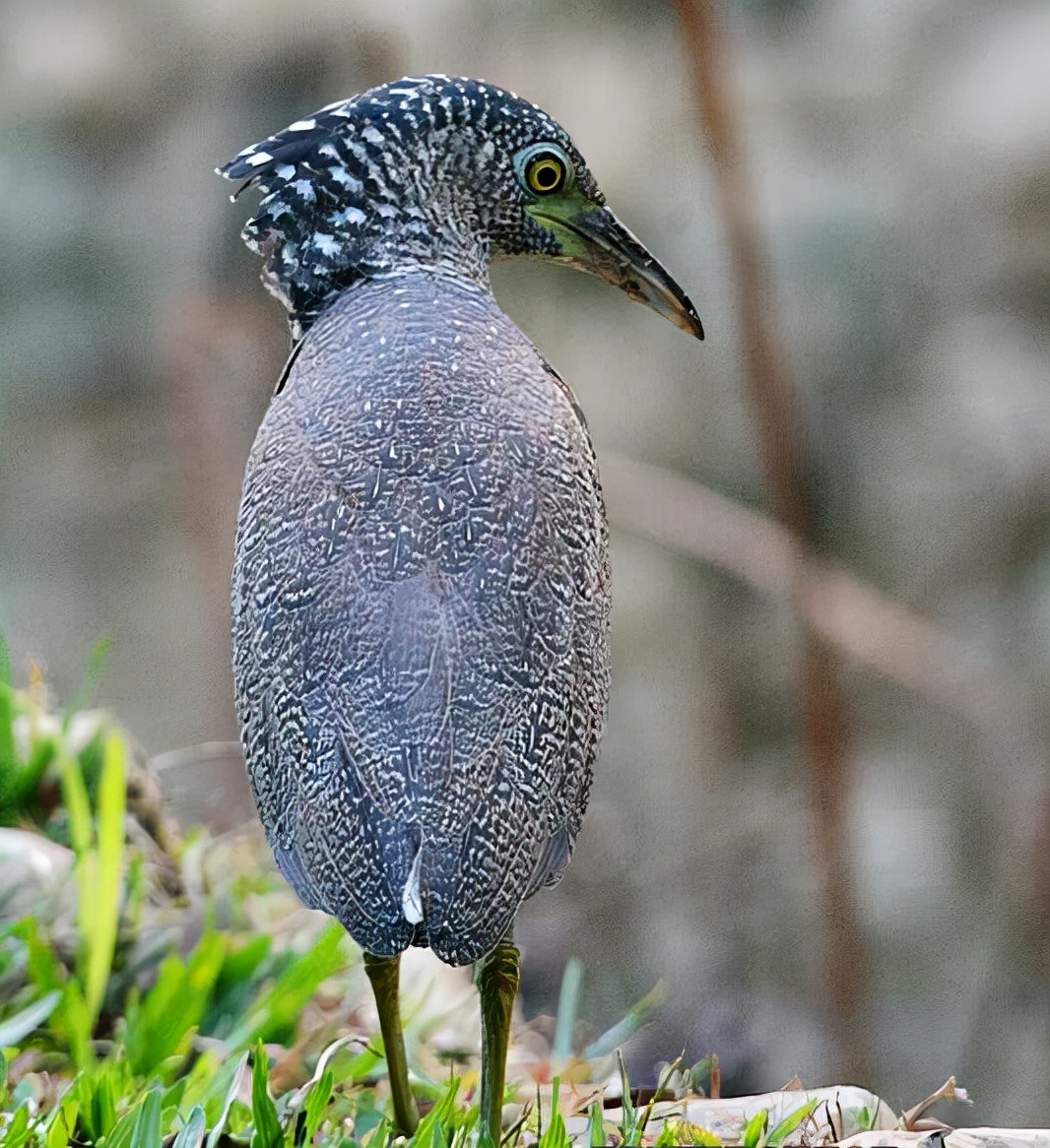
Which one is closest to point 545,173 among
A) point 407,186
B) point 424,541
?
point 407,186

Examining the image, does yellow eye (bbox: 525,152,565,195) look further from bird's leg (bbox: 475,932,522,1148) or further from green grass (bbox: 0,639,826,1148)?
green grass (bbox: 0,639,826,1148)

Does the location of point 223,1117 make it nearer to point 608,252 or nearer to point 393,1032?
point 393,1032

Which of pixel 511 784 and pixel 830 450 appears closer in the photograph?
pixel 511 784

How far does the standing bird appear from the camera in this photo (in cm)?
111

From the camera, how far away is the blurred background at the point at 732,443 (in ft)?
8.06

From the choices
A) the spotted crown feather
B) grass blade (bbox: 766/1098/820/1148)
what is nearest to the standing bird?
the spotted crown feather

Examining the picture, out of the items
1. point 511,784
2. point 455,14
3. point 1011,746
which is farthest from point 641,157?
point 511,784

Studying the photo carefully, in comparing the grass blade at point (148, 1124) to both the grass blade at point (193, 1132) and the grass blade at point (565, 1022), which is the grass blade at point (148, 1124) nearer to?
the grass blade at point (193, 1132)

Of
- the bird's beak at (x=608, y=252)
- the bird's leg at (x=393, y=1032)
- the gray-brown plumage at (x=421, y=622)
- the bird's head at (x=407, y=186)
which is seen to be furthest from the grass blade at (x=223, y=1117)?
the bird's beak at (x=608, y=252)

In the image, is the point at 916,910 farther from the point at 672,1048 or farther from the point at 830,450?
the point at 830,450

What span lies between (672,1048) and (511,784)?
1.47 metres

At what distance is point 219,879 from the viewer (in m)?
2.25

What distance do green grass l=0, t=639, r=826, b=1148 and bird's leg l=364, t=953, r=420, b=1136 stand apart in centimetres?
Answer: 3

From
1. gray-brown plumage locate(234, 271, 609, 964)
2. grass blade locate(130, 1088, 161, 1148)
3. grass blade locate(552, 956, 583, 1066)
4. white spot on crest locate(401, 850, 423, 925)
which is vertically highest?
gray-brown plumage locate(234, 271, 609, 964)
